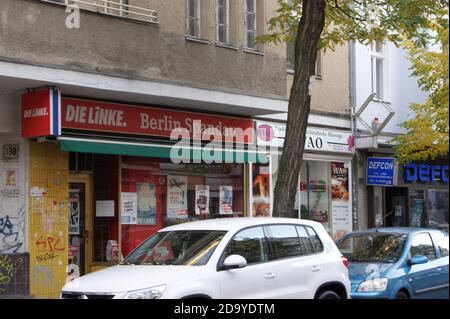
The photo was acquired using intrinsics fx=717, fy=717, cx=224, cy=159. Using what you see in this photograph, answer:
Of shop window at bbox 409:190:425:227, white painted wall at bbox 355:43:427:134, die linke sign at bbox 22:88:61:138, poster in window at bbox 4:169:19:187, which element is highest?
white painted wall at bbox 355:43:427:134

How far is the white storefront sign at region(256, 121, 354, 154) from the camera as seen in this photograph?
56.4 feet

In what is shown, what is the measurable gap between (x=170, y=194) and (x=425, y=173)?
1064 cm

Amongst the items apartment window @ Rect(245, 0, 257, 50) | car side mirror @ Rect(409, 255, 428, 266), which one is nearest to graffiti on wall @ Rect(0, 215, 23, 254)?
apartment window @ Rect(245, 0, 257, 50)

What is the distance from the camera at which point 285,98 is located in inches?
634

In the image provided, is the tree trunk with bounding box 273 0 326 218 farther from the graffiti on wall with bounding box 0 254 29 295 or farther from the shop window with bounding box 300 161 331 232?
the shop window with bounding box 300 161 331 232

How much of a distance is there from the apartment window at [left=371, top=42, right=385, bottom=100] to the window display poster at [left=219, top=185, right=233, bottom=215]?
6.80 meters

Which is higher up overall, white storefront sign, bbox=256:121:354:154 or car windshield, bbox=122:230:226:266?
white storefront sign, bbox=256:121:354:154

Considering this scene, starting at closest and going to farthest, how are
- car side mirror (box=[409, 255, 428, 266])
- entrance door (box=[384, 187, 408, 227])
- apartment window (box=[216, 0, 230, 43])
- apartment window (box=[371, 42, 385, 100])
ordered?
car side mirror (box=[409, 255, 428, 266]) → apartment window (box=[216, 0, 230, 43]) → apartment window (box=[371, 42, 385, 100]) → entrance door (box=[384, 187, 408, 227])

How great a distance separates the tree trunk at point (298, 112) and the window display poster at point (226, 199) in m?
4.79

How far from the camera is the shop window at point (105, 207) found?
1454 centimetres

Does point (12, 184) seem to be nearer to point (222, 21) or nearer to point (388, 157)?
point (222, 21)

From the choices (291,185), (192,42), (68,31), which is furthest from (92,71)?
(291,185)

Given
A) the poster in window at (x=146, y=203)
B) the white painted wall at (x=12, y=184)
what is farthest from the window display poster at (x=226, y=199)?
the white painted wall at (x=12, y=184)
